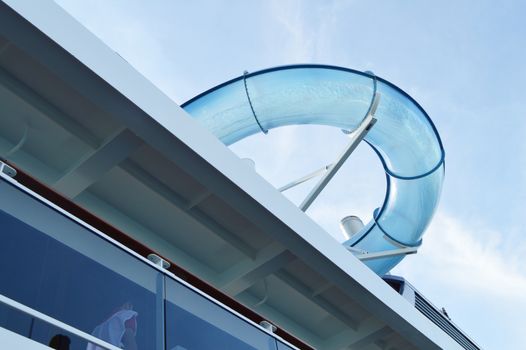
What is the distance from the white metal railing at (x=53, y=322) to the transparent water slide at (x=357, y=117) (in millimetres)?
4488

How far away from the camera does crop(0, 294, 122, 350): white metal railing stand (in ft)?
8.02

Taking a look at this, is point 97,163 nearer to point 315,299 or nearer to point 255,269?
point 255,269

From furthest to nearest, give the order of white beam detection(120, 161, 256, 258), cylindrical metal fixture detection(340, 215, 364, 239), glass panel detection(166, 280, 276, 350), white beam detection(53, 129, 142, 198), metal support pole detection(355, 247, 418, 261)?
cylindrical metal fixture detection(340, 215, 364, 239) < metal support pole detection(355, 247, 418, 261) < white beam detection(120, 161, 256, 258) < white beam detection(53, 129, 142, 198) < glass panel detection(166, 280, 276, 350)

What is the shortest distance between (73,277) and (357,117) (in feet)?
16.6

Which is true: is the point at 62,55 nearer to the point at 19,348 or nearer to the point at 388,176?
the point at 19,348

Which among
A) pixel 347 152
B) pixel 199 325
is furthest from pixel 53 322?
pixel 347 152

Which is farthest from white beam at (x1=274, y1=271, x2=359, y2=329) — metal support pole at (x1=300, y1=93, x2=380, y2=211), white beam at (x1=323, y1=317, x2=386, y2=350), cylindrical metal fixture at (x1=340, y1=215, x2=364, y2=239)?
cylindrical metal fixture at (x1=340, y1=215, x2=364, y2=239)

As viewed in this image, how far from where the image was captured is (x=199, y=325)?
3.59 metres

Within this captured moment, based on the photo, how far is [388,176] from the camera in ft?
27.2

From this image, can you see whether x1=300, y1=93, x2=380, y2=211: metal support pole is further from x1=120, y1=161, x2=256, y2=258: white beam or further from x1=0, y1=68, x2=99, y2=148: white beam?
x1=0, y1=68, x2=99, y2=148: white beam

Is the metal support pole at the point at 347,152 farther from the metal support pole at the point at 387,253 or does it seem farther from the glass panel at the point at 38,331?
the glass panel at the point at 38,331

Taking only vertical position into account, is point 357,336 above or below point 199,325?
above

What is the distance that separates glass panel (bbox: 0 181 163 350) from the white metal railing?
0.06 m

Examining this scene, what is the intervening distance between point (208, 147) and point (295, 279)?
1884mm
